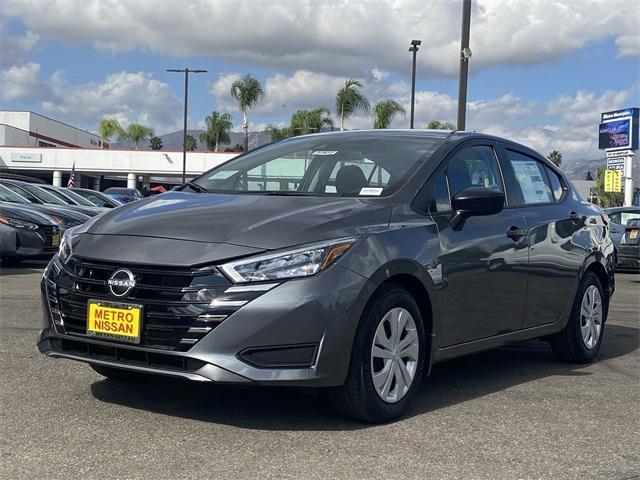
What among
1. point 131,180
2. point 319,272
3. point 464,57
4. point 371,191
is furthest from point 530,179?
point 131,180

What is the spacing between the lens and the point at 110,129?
286 ft

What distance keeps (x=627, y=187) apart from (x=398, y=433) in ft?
134

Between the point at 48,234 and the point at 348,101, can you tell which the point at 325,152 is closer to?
the point at 48,234

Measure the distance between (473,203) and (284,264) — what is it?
4.79ft

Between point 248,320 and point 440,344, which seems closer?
point 248,320

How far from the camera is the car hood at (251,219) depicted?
391cm

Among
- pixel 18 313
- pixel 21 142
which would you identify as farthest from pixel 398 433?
pixel 21 142

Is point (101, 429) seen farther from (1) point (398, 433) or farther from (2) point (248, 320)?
(1) point (398, 433)

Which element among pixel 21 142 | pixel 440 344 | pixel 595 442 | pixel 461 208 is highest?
pixel 21 142

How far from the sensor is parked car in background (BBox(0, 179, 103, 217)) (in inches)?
558

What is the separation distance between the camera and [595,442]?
4023 mm

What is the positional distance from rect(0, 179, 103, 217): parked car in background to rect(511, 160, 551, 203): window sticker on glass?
378 inches

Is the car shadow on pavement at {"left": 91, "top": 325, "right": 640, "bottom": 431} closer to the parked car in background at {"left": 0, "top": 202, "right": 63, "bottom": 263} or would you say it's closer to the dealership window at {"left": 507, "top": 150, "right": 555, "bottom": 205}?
the dealership window at {"left": 507, "top": 150, "right": 555, "bottom": 205}

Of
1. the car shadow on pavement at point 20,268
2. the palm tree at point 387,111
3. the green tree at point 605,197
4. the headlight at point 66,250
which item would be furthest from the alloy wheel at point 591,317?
the green tree at point 605,197
